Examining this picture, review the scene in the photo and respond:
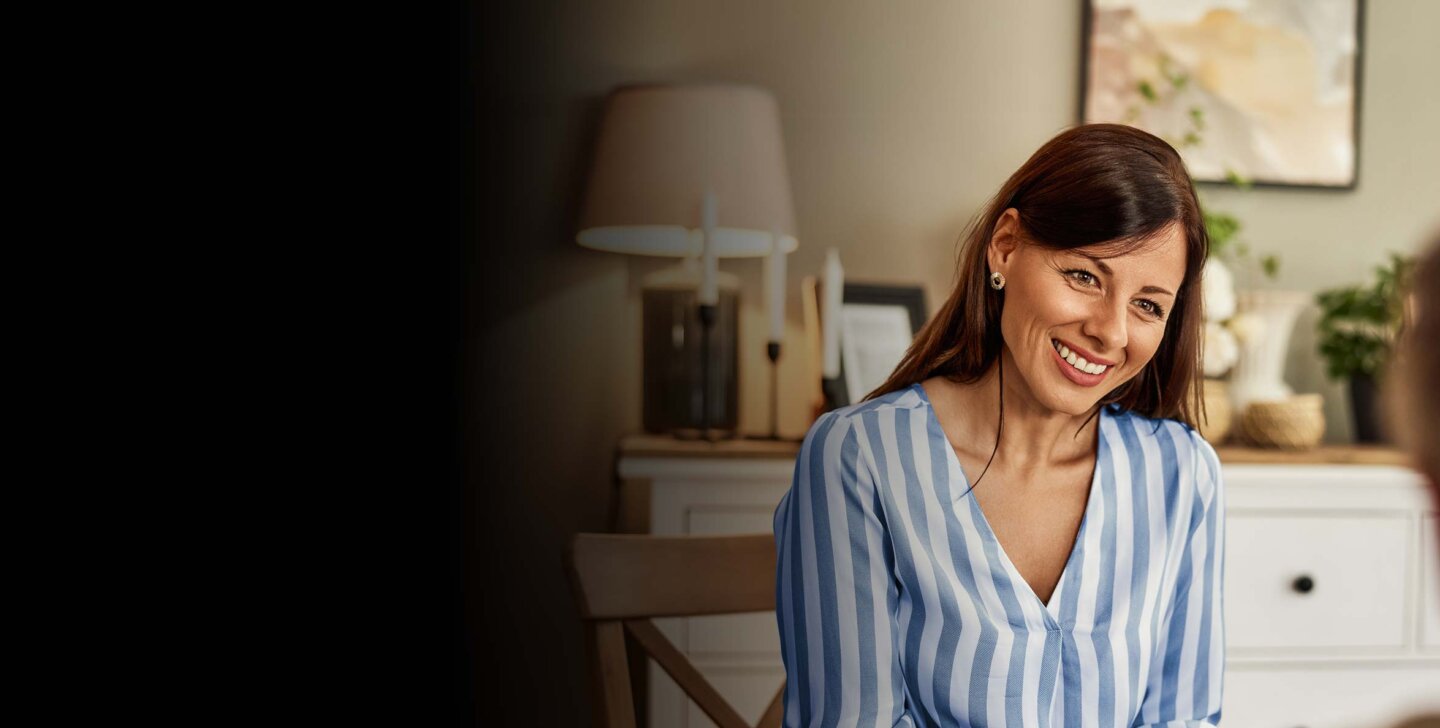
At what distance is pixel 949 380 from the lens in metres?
1.03

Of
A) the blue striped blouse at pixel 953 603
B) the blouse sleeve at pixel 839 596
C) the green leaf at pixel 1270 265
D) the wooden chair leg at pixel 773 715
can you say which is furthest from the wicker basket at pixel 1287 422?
the blouse sleeve at pixel 839 596

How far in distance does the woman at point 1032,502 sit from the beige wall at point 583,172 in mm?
1052

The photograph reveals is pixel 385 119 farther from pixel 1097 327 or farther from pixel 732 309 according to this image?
pixel 1097 327

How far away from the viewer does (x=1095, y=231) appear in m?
0.89

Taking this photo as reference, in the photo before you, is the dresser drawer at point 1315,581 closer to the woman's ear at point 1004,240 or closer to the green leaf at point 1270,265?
the green leaf at point 1270,265

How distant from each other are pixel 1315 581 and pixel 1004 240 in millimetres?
1159

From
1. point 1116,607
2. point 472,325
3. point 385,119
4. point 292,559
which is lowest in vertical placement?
point 292,559

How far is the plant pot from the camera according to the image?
2014 millimetres

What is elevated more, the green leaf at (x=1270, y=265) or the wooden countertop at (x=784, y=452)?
the green leaf at (x=1270, y=265)


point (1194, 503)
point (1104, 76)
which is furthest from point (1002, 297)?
point (1104, 76)

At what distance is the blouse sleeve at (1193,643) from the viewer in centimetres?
101

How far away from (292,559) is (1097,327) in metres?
1.14

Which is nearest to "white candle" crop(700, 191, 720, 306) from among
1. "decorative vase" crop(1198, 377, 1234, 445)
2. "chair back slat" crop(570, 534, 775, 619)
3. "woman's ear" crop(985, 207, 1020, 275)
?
"chair back slat" crop(570, 534, 775, 619)

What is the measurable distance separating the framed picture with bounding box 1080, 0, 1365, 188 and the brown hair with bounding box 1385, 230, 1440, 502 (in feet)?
6.12
